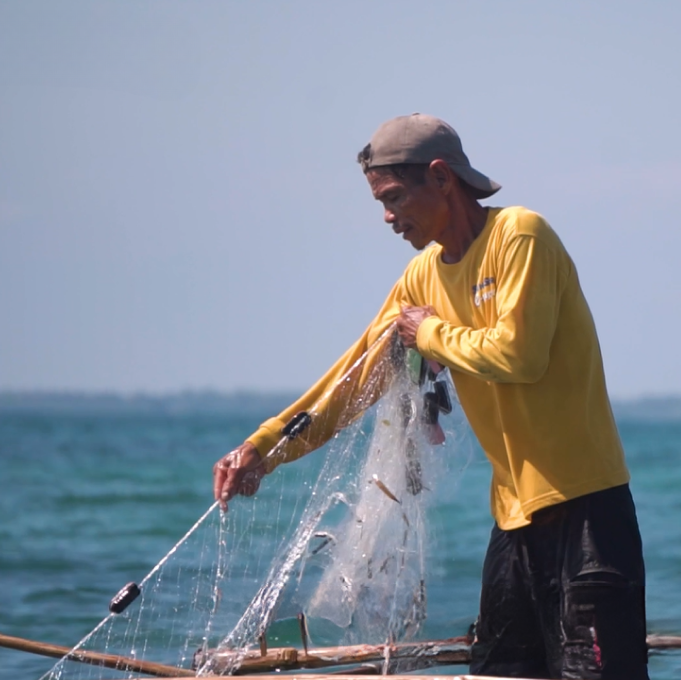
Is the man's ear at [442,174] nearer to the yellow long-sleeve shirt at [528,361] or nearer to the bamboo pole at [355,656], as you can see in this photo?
the yellow long-sleeve shirt at [528,361]

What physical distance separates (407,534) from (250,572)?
1.35ft

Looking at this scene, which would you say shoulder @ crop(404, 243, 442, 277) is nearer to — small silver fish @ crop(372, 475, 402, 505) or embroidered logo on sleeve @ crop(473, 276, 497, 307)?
embroidered logo on sleeve @ crop(473, 276, 497, 307)

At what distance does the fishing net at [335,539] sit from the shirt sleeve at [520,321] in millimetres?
518

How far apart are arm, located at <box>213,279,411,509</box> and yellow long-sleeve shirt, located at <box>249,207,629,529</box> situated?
0.32 metres

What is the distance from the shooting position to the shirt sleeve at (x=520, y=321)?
8.43 feet

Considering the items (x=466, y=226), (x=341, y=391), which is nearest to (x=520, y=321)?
(x=466, y=226)

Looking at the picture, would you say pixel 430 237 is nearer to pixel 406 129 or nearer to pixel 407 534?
pixel 406 129

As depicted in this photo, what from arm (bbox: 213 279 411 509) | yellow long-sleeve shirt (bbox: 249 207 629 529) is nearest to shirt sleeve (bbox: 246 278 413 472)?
arm (bbox: 213 279 411 509)

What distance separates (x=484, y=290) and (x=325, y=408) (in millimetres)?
614

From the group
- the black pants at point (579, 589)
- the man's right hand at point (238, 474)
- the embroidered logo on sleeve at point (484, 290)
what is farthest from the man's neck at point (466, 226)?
the man's right hand at point (238, 474)

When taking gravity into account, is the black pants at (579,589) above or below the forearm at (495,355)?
below

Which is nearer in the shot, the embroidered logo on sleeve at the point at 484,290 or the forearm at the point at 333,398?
the embroidered logo on sleeve at the point at 484,290

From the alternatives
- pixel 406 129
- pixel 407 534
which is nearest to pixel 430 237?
pixel 406 129

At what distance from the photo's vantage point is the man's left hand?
2.88m
